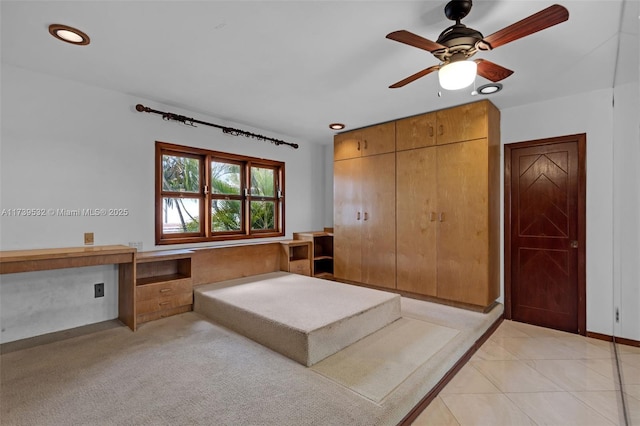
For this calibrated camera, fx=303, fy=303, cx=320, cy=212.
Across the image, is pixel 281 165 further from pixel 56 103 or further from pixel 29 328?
pixel 29 328

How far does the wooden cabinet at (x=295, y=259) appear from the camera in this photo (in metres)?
4.50

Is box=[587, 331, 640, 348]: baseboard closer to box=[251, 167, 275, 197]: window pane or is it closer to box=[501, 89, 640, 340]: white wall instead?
box=[501, 89, 640, 340]: white wall

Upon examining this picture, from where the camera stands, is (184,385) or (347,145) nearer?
(184,385)

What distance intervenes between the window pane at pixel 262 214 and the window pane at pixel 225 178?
38 cm

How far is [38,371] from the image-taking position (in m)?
2.14

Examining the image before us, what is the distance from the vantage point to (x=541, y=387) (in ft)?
7.28

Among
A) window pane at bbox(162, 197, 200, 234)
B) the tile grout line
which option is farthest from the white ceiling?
the tile grout line

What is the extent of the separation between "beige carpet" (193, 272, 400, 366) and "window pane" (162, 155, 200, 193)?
1259 mm

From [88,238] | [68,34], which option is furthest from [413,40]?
[88,238]

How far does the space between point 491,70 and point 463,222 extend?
173 centimetres

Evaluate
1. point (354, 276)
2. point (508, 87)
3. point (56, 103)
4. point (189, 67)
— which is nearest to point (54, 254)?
point (56, 103)

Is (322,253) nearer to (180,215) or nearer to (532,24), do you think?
(180,215)

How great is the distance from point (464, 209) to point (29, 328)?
4360 mm

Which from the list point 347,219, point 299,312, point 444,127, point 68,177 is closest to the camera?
point 299,312
